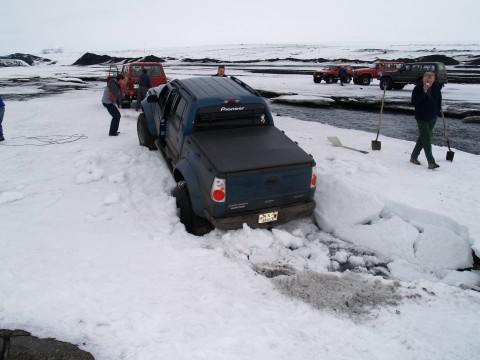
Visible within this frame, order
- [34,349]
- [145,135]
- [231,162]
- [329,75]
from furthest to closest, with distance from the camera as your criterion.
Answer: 1. [329,75]
2. [145,135]
3. [231,162]
4. [34,349]

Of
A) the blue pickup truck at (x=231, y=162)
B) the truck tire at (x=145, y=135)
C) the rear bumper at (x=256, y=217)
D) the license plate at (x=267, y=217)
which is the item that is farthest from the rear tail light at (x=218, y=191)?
the truck tire at (x=145, y=135)

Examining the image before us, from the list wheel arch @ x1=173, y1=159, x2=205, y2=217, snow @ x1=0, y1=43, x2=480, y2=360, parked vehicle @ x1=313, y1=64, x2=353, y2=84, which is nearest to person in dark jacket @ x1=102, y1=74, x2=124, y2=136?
snow @ x1=0, y1=43, x2=480, y2=360

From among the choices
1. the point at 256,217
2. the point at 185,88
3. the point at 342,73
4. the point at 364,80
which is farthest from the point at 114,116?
the point at 364,80

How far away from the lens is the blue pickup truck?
4738 millimetres

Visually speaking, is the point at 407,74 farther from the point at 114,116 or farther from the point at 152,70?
the point at 114,116

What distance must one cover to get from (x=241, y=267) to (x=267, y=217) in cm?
87

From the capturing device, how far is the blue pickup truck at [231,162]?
4.74m

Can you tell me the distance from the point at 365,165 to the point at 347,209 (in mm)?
1970

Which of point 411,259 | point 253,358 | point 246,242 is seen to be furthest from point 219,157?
point 411,259

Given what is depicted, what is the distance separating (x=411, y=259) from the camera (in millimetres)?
4828

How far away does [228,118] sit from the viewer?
237 inches

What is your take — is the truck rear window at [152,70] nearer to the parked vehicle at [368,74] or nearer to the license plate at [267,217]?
the license plate at [267,217]

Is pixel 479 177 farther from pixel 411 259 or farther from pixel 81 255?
pixel 81 255

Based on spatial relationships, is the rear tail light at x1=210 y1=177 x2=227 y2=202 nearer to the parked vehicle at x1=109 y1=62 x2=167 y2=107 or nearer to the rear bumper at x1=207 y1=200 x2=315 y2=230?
the rear bumper at x1=207 y1=200 x2=315 y2=230
